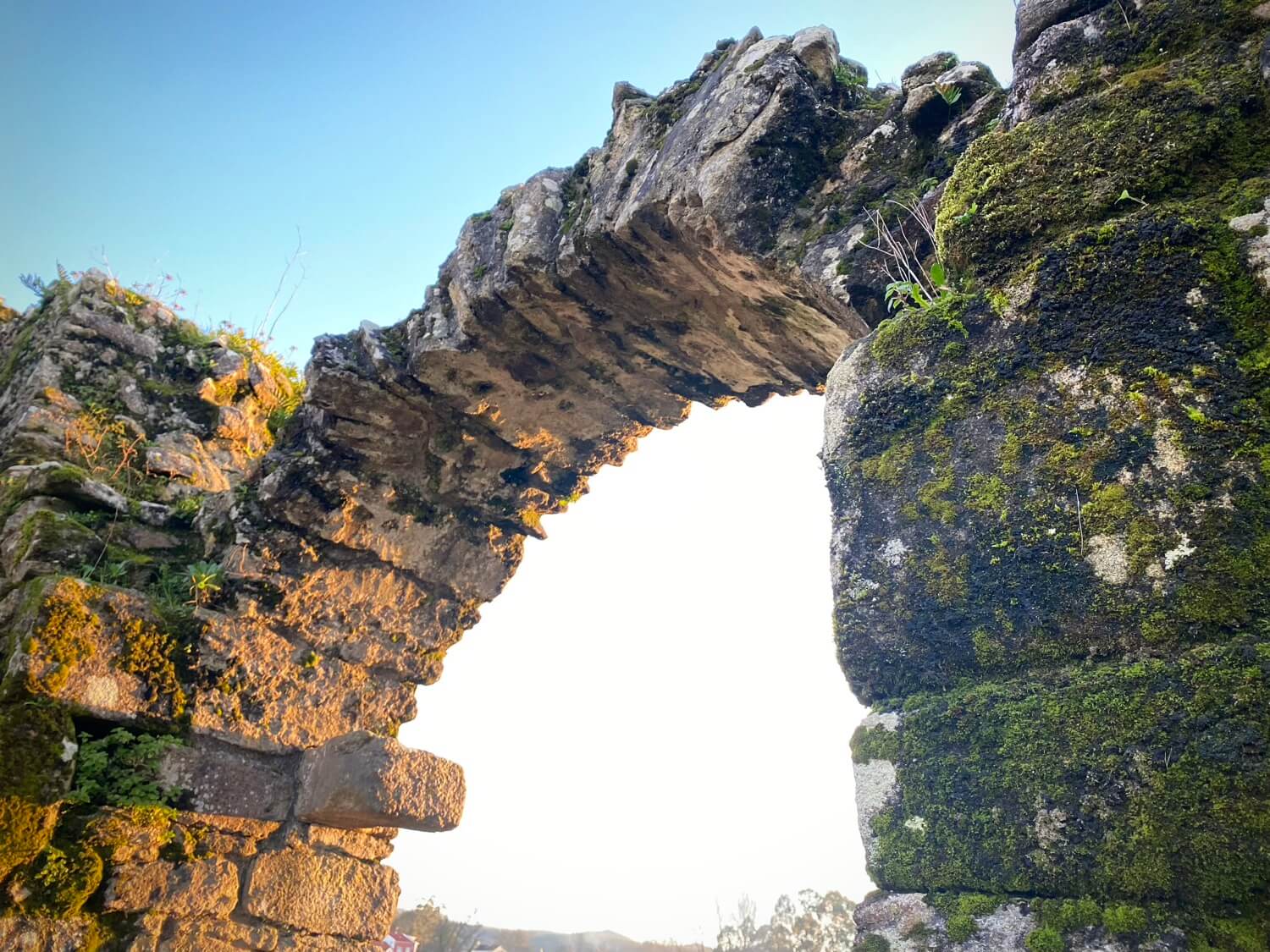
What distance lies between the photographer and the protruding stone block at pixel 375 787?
12.6 feet

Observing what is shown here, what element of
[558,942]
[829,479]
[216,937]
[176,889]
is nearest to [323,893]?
[216,937]

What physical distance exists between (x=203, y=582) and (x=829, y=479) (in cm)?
363

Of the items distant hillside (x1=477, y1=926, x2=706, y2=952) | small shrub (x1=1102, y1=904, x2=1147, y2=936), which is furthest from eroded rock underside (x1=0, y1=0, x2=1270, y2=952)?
distant hillside (x1=477, y1=926, x2=706, y2=952)

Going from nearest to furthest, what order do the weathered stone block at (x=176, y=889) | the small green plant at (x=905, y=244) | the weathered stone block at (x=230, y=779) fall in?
1. the small green plant at (x=905, y=244)
2. the weathered stone block at (x=176, y=889)
3. the weathered stone block at (x=230, y=779)

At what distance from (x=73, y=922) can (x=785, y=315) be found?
3958 millimetres

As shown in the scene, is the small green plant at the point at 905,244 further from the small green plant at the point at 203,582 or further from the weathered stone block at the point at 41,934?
the weathered stone block at the point at 41,934

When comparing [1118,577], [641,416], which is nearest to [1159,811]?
[1118,577]

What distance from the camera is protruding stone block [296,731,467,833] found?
3854 millimetres

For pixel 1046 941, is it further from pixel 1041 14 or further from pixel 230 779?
pixel 230 779

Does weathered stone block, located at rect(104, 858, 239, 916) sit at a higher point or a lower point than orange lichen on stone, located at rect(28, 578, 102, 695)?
lower

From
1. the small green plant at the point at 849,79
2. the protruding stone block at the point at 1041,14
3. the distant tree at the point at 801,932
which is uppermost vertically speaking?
the small green plant at the point at 849,79

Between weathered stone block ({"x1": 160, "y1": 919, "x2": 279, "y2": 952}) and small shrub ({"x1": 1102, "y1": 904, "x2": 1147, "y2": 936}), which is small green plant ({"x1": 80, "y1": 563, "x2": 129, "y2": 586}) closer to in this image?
weathered stone block ({"x1": 160, "y1": 919, "x2": 279, "y2": 952})

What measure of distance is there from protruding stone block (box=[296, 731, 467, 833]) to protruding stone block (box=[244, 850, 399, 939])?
0.23m

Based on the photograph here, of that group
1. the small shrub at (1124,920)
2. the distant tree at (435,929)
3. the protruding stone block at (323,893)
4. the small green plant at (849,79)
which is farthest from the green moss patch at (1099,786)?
the distant tree at (435,929)
